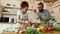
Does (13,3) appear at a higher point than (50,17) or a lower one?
higher

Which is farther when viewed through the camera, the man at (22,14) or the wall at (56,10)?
the wall at (56,10)

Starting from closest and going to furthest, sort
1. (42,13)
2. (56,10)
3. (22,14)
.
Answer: (22,14), (42,13), (56,10)

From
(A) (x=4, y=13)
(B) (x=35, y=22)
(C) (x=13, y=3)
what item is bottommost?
(B) (x=35, y=22)

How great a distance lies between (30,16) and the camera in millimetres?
2947

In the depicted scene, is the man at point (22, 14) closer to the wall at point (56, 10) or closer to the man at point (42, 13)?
the man at point (42, 13)

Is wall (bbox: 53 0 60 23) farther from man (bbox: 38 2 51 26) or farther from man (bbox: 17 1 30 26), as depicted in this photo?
man (bbox: 17 1 30 26)

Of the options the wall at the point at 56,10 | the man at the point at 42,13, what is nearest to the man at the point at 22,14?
the man at the point at 42,13

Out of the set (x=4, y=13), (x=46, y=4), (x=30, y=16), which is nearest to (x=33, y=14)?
(x=30, y=16)

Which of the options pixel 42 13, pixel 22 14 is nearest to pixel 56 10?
pixel 42 13

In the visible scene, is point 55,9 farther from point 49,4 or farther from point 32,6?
point 32,6

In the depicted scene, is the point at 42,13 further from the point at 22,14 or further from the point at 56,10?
the point at 22,14

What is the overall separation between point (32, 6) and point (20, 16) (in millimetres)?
679

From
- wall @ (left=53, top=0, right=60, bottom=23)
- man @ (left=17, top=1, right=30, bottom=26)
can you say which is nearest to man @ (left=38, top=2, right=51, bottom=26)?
wall @ (left=53, top=0, right=60, bottom=23)

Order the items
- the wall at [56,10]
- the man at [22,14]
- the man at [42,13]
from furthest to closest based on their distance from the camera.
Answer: the wall at [56,10], the man at [42,13], the man at [22,14]
